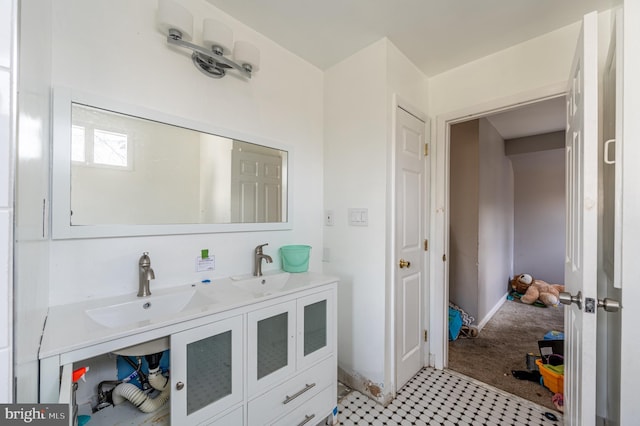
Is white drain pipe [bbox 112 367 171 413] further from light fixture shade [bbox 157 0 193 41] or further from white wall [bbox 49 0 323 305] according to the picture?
light fixture shade [bbox 157 0 193 41]

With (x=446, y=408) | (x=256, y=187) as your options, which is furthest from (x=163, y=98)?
(x=446, y=408)

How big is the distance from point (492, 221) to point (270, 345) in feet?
11.2

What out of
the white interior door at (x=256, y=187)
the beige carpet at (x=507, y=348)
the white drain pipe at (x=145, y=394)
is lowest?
the beige carpet at (x=507, y=348)

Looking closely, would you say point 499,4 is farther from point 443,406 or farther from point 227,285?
point 443,406

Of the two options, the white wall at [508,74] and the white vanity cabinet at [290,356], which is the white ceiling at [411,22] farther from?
the white vanity cabinet at [290,356]

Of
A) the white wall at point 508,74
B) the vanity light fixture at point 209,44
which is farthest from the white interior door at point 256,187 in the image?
the white wall at point 508,74

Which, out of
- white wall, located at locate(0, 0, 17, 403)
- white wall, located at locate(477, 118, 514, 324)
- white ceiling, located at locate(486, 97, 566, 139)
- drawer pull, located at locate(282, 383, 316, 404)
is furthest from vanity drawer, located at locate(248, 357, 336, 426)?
white ceiling, located at locate(486, 97, 566, 139)

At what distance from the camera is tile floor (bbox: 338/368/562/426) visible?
63.2 inches

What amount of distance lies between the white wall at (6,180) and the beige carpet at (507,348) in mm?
2590

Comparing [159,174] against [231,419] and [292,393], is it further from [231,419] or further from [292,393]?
[292,393]

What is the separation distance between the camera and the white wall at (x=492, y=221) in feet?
9.92

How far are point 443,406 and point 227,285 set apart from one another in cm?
161

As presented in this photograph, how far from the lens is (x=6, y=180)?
0.38 metres

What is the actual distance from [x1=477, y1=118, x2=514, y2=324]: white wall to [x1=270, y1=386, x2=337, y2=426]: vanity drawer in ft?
7.19
